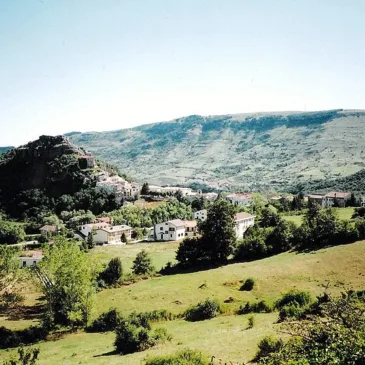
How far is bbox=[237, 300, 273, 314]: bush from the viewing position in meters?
38.8

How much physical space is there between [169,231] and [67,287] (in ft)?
187

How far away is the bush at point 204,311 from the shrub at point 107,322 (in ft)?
25.0

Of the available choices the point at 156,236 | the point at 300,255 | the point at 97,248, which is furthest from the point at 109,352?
the point at 156,236

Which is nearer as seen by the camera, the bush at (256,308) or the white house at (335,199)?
the bush at (256,308)

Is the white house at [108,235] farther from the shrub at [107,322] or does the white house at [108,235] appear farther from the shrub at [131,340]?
the shrub at [131,340]

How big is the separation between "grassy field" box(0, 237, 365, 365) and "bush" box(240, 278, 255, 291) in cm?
84

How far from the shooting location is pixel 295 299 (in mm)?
36125

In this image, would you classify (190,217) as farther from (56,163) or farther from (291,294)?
(291,294)

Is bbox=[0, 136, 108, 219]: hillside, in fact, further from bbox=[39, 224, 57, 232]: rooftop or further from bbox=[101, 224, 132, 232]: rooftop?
bbox=[101, 224, 132, 232]: rooftop

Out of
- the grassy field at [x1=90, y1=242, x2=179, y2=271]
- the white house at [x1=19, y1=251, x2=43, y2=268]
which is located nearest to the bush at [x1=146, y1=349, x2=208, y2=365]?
the grassy field at [x1=90, y1=242, x2=179, y2=271]

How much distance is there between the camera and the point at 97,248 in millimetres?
95062

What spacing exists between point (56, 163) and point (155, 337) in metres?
148

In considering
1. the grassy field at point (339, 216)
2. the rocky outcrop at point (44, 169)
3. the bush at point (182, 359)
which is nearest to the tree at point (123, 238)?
the grassy field at point (339, 216)

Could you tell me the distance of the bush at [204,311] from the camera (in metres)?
41.0
